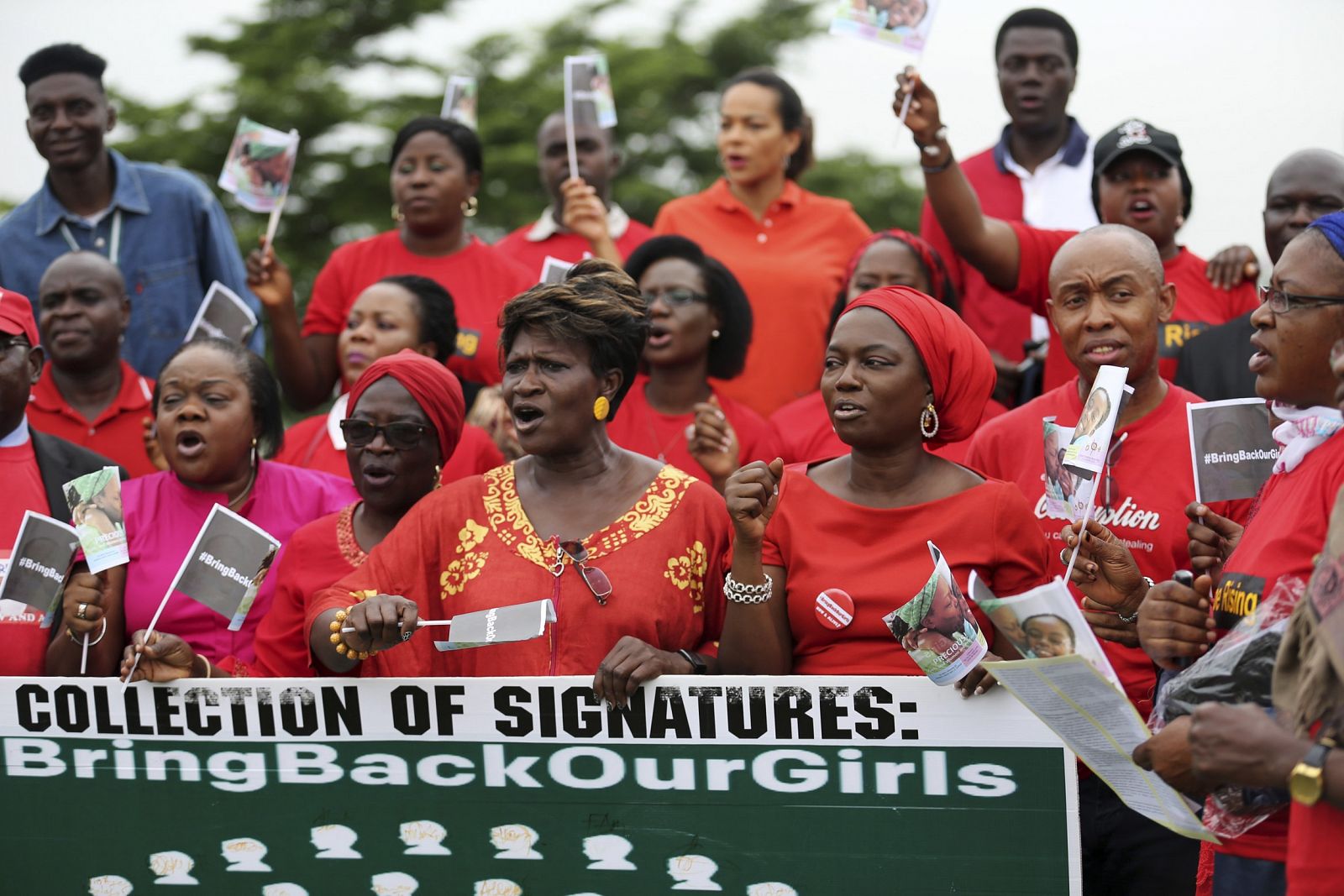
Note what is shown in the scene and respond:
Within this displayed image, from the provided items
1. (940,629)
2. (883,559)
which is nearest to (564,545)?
(883,559)

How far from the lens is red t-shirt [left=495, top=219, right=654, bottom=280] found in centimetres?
Answer: 800

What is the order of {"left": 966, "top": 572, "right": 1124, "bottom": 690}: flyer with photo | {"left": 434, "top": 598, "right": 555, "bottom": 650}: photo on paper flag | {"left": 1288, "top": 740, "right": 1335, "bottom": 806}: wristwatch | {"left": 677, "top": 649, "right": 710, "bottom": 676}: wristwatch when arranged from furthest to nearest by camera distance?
1. {"left": 677, "top": 649, "right": 710, "bottom": 676}: wristwatch
2. {"left": 434, "top": 598, "right": 555, "bottom": 650}: photo on paper flag
3. {"left": 966, "top": 572, "right": 1124, "bottom": 690}: flyer with photo
4. {"left": 1288, "top": 740, "right": 1335, "bottom": 806}: wristwatch

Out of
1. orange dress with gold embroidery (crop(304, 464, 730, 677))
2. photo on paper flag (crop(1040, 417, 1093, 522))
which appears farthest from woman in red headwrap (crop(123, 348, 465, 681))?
photo on paper flag (crop(1040, 417, 1093, 522))

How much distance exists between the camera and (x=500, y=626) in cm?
407

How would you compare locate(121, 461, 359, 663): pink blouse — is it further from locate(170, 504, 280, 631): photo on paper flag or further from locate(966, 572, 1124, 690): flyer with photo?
locate(966, 572, 1124, 690): flyer with photo

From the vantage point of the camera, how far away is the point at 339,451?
635 cm

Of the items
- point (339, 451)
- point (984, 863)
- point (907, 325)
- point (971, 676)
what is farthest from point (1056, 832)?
point (339, 451)

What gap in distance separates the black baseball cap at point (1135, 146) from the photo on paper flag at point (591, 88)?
239 centimetres

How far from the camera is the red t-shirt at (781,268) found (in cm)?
703

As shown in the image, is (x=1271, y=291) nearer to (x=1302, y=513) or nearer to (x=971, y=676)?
(x=1302, y=513)

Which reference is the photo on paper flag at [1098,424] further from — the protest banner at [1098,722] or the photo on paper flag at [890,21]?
the photo on paper flag at [890,21]

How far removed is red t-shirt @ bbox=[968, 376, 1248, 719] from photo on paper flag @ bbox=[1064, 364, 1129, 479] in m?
0.49

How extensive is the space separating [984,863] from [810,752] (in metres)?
0.52

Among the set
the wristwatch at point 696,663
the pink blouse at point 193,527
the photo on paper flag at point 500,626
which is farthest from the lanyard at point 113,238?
the wristwatch at point 696,663
